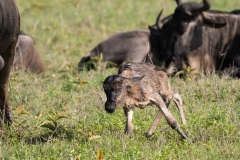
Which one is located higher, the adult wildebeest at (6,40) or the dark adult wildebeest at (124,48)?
the adult wildebeest at (6,40)

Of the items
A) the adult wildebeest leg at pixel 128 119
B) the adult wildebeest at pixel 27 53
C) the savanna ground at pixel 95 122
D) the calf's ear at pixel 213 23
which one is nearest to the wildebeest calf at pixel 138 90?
the adult wildebeest leg at pixel 128 119

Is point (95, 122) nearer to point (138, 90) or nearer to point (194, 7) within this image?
point (138, 90)

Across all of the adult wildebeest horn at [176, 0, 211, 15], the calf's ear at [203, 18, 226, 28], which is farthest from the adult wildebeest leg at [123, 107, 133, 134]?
the calf's ear at [203, 18, 226, 28]

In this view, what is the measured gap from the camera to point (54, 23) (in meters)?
14.1

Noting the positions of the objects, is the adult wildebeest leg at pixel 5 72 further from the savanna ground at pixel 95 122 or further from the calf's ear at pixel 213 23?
the calf's ear at pixel 213 23

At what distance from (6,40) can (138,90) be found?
2.00 metres

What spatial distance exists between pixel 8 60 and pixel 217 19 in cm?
478

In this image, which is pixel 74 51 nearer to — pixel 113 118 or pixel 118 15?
pixel 118 15

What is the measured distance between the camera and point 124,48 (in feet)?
38.2

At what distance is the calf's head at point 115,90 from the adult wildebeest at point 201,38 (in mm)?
4960

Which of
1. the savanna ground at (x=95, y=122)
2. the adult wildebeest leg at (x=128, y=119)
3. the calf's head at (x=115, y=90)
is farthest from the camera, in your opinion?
the adult wildebeest leg at (x=128, y=119)

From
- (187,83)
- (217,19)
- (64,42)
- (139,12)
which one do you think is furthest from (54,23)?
(187,83)

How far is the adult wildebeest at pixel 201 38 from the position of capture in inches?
416

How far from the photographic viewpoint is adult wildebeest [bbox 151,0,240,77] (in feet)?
34.7
